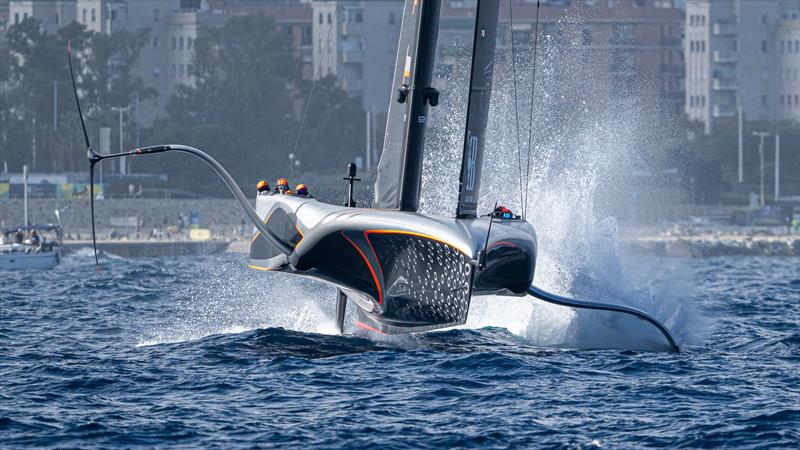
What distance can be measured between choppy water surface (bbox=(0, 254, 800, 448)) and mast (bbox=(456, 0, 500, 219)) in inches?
99.2

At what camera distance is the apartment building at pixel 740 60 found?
12900cm

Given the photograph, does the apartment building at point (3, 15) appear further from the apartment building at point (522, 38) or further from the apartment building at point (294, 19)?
the apartment building at point (522, 38)

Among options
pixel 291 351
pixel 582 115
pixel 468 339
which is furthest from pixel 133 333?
pixel 582 115

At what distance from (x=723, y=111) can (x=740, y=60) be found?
5011 millimetres

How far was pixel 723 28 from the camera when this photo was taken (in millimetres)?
128875

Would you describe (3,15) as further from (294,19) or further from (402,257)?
(402,257)

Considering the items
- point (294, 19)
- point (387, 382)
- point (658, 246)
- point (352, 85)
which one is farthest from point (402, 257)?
point (294, 19)

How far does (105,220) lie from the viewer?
91.4 m

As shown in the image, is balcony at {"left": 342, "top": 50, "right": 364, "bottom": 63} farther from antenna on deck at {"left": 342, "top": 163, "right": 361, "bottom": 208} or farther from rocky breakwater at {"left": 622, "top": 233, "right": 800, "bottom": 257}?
antenna on deck at {"left": 342, "top": 163, "right": 361, "bottom": 208}

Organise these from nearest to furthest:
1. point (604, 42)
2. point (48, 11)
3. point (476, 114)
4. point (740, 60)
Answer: point (476, 114), point (604, 42), point (48, 11), point (740, 60)

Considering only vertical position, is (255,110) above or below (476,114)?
below

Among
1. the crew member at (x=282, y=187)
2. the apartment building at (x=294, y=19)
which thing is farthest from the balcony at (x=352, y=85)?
the crew member at (x=282, y=187)

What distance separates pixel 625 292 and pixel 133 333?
959 cm

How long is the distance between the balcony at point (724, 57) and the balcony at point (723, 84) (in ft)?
5.52
